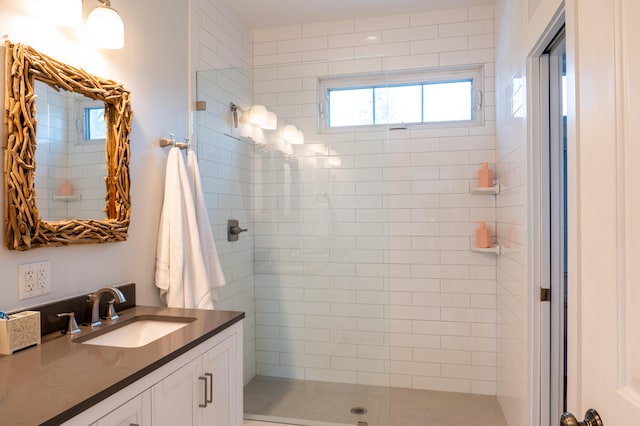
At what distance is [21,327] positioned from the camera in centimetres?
135

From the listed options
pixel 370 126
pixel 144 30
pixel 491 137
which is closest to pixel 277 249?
pixel 370 126

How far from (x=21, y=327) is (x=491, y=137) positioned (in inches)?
114

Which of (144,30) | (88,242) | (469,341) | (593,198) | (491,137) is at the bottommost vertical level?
(469,341)

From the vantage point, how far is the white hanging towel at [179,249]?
85.0 inches

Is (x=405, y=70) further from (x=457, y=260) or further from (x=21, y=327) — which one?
(x=21, y=327)

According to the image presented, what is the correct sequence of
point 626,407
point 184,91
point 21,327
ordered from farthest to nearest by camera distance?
point 184,91, point 21,327, point 626,407

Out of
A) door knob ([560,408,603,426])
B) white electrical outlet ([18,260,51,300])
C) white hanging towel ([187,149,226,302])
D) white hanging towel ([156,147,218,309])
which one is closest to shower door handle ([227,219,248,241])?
white hanging towel ([187,149,226,302])

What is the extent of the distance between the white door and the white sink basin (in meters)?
1.42

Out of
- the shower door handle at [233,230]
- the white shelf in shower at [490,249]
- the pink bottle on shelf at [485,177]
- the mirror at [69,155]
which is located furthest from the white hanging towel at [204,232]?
the pink bottle on shelf at [485,177]

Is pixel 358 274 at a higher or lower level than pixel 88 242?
lower

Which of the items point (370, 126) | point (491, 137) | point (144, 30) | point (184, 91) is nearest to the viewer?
point (144, 30)

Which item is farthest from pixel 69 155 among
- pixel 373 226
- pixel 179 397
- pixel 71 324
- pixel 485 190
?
pixel 485 190

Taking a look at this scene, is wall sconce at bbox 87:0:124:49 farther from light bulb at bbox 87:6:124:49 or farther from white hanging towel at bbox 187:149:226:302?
white hanging towel at bbox 187:149:226:302

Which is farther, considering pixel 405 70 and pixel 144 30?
pixel 405 70
